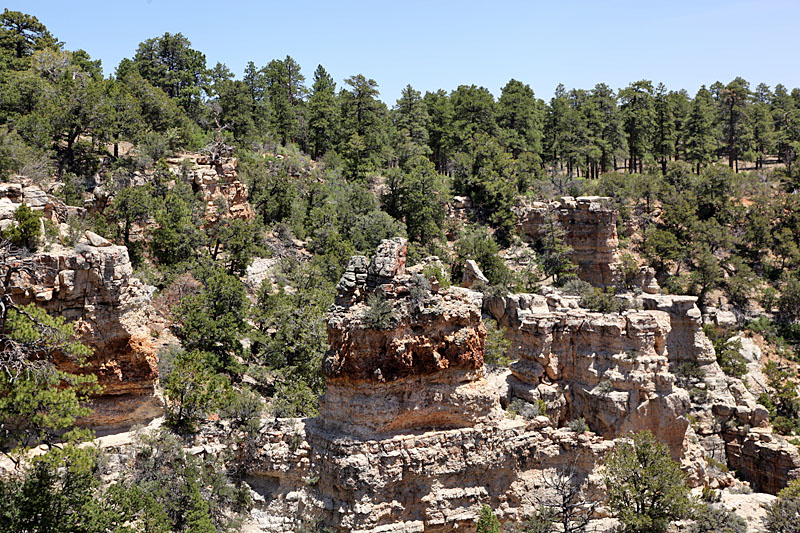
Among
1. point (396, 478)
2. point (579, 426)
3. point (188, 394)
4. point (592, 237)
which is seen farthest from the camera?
point (592, 237)

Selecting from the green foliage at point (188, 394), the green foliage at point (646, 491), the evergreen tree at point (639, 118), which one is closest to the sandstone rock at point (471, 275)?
the green foliage at point (646, 491)

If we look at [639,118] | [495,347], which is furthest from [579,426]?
[639,118]

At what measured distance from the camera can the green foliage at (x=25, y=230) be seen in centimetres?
2072

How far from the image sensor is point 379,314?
71.5 feet

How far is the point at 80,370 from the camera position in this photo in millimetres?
21922

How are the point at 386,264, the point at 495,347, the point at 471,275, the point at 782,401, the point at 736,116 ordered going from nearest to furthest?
the point at 386,264, the point at 495,347, the point at 782,401, the point at 471,275, the point at 736,116

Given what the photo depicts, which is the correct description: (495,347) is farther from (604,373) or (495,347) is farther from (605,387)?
(605,387)

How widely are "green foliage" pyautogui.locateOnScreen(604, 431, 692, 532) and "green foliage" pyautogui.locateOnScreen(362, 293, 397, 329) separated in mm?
9932

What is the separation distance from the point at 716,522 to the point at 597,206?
29.4 metres

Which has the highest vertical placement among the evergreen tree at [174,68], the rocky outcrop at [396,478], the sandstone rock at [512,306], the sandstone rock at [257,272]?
the evergreen tree at [174,68]

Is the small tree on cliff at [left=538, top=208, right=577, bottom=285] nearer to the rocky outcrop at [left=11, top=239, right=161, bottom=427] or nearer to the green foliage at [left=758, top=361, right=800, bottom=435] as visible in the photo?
the green foliage at [left=758, top=361, right=800, bottom=435]

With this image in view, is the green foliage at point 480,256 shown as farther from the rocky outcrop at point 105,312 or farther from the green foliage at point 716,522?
the rocky outcrop at point 105,312

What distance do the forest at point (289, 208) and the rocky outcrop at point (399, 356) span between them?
432cm

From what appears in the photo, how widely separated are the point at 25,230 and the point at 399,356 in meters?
12.9
